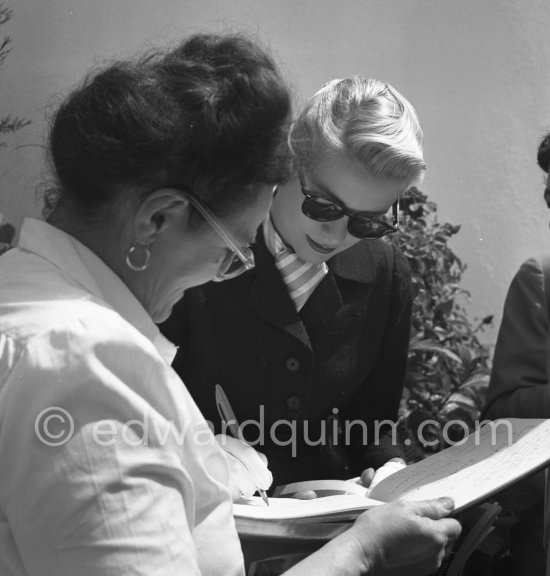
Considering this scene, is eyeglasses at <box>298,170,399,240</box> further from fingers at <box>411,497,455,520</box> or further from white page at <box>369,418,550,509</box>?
fingers at <box>411,497,455,520</box>

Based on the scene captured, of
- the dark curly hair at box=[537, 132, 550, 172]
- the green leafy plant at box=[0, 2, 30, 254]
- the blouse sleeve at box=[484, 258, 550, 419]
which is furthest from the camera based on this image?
the green leafy plant at box=[0, 2, 30, 254]

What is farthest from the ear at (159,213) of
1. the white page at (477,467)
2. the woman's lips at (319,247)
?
the woman's lips at (319,247)

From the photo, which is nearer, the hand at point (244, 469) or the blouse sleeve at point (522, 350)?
the hand at point (244, 469)

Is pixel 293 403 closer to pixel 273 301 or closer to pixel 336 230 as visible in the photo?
pixel 273 301

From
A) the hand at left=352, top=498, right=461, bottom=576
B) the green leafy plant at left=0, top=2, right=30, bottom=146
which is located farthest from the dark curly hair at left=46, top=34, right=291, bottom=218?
the green leafy plant at left=0, top=2, right=30, bottom=146

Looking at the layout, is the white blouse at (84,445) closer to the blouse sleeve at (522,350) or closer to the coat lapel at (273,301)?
the coat lapel at (273,301)

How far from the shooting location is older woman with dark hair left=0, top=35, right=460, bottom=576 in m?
1.13

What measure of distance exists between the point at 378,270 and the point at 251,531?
1.26 meters

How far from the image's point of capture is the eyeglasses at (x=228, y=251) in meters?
1.39

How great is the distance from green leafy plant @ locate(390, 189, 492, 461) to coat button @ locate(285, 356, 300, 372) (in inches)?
42.1

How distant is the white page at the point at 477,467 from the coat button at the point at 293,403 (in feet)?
1.66

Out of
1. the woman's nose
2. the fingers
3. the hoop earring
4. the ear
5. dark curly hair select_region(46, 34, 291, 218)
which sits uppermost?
dark curly hair select_region(46, 34, 291, 218)

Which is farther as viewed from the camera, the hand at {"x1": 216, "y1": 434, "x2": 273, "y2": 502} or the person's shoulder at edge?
the person's shoulder at edge

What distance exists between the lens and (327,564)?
4.80 ft
